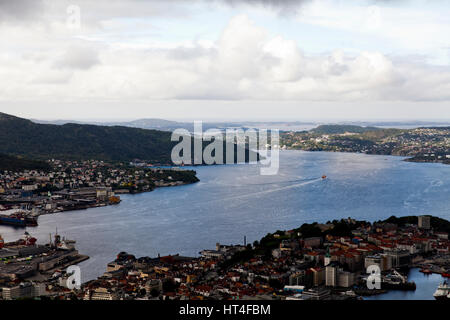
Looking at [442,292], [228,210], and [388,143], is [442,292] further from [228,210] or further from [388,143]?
[388,143]

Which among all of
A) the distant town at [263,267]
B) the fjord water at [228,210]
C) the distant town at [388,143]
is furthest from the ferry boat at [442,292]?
the distant town at [388,143]

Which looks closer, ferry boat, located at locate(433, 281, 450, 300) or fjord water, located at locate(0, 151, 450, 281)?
ferry boat, located at locate(433, 281, 450, 300)

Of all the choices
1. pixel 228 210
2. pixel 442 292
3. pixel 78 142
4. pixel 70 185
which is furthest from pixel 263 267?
pixel 78 142

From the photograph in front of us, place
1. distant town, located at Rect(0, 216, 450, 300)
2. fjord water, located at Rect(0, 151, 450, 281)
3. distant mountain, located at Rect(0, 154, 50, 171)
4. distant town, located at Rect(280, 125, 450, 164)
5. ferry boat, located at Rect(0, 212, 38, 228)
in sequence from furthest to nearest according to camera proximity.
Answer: distant town, located at Rect(280, 125, 450, 164) < distant mountain, located at Rect(0, 154, 50, 171) < ferry boat, located at Rect(0, 212, 38, 228) < fjord water, located at Rect(0, 151, 450, 281) < distant town, located at Rect(0, 216, 450, 300)

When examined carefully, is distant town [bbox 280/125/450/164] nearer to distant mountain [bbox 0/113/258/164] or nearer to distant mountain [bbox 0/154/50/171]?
distant mountain [bbox 0/113/258/164]

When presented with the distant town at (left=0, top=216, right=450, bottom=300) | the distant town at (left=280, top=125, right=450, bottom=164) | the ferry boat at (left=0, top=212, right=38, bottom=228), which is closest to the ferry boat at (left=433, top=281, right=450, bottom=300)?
the distant town at (left=0, top=216, right=450, bottom=300)

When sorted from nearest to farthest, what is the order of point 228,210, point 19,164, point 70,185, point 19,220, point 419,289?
point 419,289 < point 19,220 < point 228,210 < point 70,185 < point 19,164

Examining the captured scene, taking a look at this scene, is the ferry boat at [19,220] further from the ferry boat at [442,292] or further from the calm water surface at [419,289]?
the ferry boat at [442,292]
